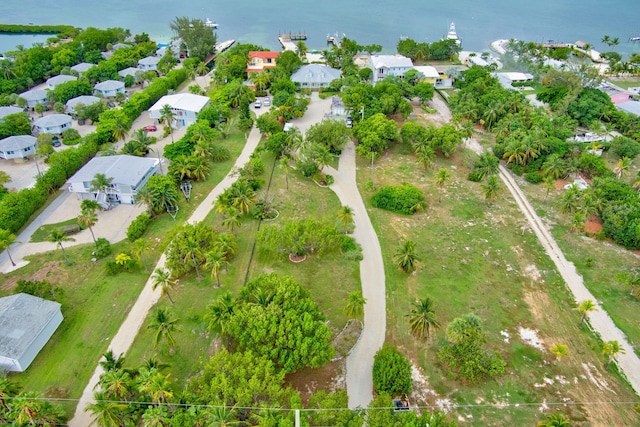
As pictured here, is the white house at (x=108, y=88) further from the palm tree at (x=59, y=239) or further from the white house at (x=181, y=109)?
the palm tree at (x=59, y=239)

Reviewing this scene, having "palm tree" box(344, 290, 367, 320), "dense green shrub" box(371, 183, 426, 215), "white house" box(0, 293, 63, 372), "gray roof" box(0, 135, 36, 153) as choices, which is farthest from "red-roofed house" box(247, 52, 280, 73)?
"palm tree" box(344, 290, 367, 320)

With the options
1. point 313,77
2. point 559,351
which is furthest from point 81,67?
point 559,351

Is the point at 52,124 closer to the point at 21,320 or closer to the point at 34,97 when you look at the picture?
the point at 34,97

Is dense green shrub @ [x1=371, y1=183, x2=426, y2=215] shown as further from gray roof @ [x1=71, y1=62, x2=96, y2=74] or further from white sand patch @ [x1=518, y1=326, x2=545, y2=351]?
gray roof @ [x1=71, y1=62, x2=96, y2=74]

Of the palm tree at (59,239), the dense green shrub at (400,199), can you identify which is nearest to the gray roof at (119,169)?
the palm tree at (59,239)

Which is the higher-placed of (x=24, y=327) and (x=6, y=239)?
(x=24, y=327)
